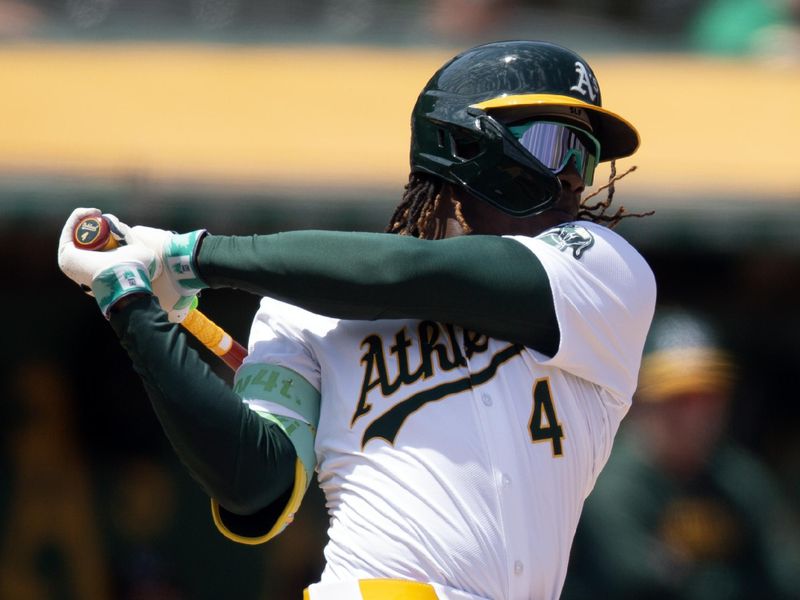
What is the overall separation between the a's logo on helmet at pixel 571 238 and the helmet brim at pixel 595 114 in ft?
0.65

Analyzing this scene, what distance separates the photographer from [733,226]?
217 inches

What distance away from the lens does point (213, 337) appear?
2.63 meters

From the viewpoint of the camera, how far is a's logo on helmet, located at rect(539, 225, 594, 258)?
2434mm

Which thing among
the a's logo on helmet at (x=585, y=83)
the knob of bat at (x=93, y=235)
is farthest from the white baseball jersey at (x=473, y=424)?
the knob of bat at (x=93, y=235)

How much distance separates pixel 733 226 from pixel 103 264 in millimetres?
3643

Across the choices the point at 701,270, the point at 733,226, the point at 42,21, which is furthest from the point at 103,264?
the point at 42,21

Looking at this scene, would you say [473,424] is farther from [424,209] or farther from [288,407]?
[424,209]

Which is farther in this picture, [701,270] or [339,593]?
[701,270]

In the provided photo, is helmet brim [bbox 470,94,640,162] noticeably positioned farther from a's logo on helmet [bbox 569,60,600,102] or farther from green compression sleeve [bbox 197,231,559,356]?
green compression sleeve [bbox 197,231,559,356]

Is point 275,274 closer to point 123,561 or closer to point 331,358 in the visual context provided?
point 331,358

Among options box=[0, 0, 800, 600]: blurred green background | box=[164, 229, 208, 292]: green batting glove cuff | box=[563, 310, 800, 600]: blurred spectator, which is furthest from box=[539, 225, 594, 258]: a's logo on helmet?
box=[0, 0, 800, 600]: blurred green background

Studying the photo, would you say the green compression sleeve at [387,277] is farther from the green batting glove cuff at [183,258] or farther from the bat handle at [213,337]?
the bat handle at [213,337]

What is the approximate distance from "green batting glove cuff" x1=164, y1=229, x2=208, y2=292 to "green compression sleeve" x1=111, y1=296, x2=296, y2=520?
3.3 inches

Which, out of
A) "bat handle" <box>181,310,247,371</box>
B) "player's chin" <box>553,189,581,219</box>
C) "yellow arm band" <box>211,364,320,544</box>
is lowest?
"yellow arm band" <box>211,364,320,544</box>
